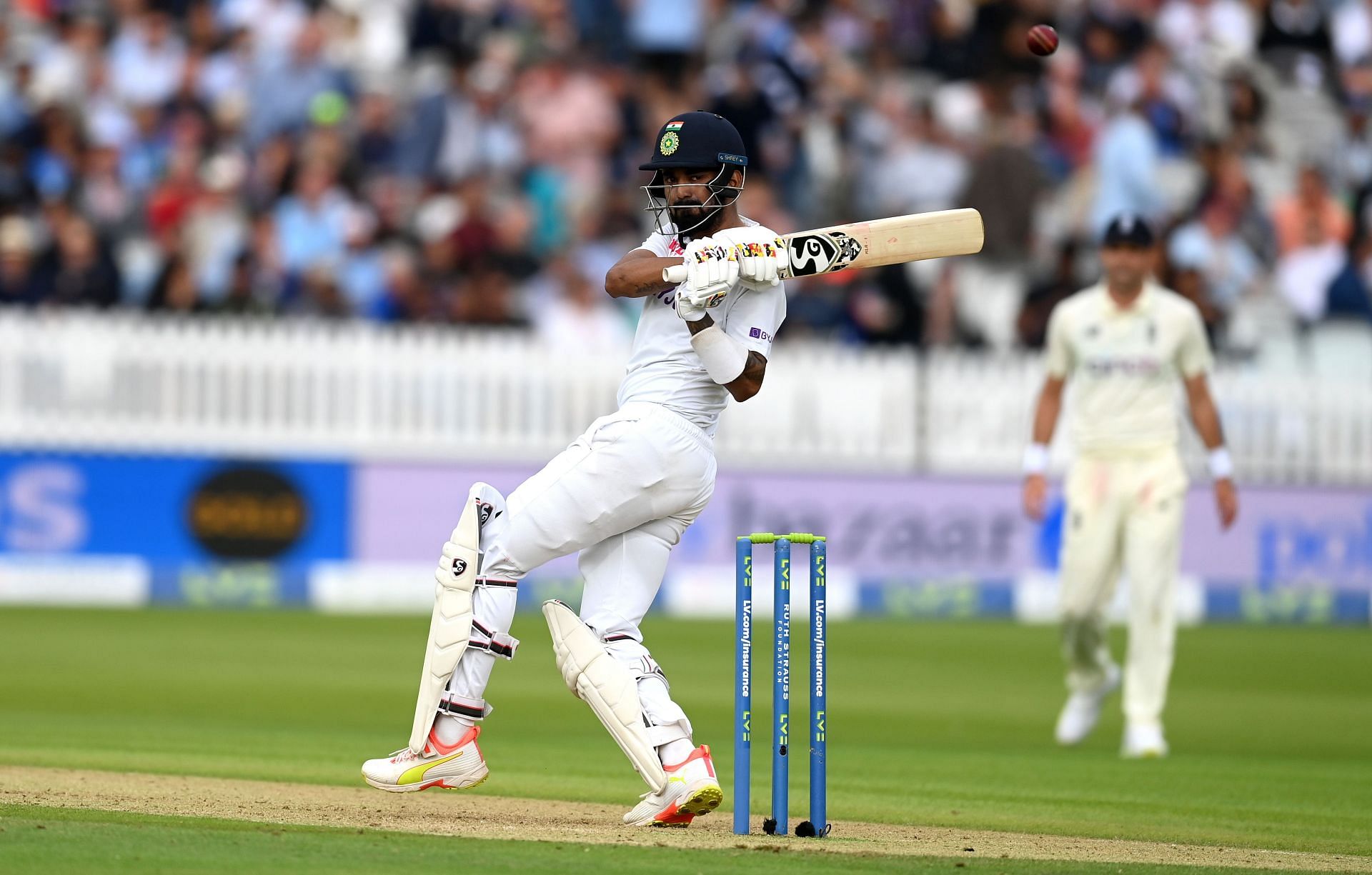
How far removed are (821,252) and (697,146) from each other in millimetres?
429

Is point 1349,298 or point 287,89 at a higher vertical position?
point 287,89

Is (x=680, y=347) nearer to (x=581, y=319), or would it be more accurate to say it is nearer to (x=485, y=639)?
(x=485, y=639)

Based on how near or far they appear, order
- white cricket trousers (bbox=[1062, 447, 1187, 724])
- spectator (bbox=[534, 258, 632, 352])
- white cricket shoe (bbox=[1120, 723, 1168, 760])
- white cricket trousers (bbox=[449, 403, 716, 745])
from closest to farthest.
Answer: white cricket trousers (bbox=[449, 403, 716, 745]), white cricket shoe (bbox=[1120, 723, 1168, 760]), white cricket trousers (bbox=[1062, 447, 1187, 724]), spectator (bbox=[534, 258, 632, 352])

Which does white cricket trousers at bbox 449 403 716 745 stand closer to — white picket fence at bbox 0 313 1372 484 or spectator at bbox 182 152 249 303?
white picket fence at bbox 0 313 1372 484

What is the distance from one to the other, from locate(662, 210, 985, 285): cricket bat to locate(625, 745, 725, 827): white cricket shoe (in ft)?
4.34

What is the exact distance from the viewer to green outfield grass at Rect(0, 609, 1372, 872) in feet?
22.3

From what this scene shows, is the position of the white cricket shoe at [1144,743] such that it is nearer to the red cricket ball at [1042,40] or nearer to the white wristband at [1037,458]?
the white wristband at [1037,458]

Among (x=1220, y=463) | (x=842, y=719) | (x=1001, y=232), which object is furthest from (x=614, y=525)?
(x=1001, y=232)

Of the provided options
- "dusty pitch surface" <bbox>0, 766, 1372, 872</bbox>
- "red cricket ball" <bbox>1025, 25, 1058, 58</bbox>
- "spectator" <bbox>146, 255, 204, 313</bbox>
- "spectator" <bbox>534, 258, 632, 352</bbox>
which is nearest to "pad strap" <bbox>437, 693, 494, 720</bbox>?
"dusty pitch surface" <bbox>0, 766, 1372, 872</bbox>

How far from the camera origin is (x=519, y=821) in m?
5.89

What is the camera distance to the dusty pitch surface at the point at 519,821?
18.2 feet

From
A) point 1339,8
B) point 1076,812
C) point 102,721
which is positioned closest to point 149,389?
point 102,721

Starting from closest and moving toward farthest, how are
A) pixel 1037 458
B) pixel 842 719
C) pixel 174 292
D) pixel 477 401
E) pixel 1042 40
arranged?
pixel 1042 40, pixel 1037 458, pixel 842 719, pixel 477 401, pixel 174 292

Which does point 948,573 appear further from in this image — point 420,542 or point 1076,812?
point 1076,812
